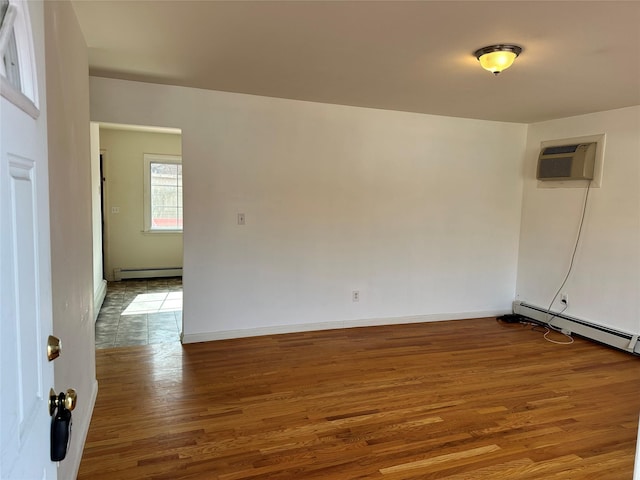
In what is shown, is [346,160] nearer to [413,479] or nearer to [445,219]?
[445,219]

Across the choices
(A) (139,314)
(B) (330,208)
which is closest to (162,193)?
(A) (139,314)

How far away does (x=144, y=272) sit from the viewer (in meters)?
6.72

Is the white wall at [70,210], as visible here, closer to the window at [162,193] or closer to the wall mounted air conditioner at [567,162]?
the window at [162,193]

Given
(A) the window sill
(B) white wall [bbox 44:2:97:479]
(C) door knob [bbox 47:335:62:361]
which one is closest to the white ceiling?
(B) white wall [bbox 44:2:97:479]

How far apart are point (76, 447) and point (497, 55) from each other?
10.5 feet

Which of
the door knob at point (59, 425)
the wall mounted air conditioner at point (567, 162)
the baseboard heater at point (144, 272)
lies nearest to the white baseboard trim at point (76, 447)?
the door knob at point (59, 425)

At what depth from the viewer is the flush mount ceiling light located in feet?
8.19

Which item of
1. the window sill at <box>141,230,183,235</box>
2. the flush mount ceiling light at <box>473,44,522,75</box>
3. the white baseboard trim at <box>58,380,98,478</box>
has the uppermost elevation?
the flush mount ceiling light at <box>473,44,522,75</box>

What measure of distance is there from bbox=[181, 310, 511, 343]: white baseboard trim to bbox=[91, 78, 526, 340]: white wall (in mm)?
22

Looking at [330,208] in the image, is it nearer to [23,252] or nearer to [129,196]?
[23,252]

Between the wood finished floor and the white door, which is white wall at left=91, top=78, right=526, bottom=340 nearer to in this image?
the wood finished floor

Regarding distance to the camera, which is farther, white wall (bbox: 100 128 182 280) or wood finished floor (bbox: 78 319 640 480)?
white wall (bbox: 100 128 182 280)

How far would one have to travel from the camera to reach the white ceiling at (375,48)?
2.09 m

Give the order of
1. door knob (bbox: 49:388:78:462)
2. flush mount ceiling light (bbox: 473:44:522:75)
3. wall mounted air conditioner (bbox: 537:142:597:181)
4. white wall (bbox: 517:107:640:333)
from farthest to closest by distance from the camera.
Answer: wall mounted air conditioner (bbox: 537:142:597:181)
white wall (bbox: 517:107:640:333)
flush mount ceiling light (bbox: 473:44:522:75)
door knob (bbox: 49:388:78:462)
